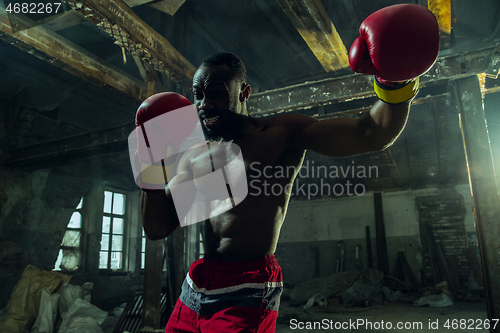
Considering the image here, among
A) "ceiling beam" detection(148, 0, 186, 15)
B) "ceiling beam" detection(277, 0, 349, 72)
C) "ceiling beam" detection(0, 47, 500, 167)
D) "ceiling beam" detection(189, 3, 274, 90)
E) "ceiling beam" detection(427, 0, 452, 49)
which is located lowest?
"ceiling beam" detection(0, 47, 500, 167)

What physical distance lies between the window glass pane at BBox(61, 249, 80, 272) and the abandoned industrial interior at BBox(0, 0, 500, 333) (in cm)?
2

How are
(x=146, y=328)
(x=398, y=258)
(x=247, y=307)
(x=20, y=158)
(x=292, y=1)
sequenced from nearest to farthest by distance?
(x=247, y=307), (x=292, y=1), (x=146, y=328), (x=20, y=158), (x=398, y=258)

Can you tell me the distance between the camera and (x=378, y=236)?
8656mm

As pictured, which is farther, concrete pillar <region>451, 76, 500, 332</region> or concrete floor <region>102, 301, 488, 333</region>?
concrete floor <region>102, 301, 488, 333</region>

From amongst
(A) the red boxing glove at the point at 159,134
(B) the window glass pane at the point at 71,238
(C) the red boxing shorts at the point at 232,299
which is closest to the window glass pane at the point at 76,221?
(B) the window glass pane at the point at 71,238

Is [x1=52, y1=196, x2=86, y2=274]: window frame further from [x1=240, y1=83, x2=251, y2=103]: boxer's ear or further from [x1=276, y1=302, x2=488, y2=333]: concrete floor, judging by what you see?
[x1=240, y1=83, x2=251, y2=103]: boxer's ear

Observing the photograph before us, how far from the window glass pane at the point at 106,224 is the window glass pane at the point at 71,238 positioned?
0.66 metres

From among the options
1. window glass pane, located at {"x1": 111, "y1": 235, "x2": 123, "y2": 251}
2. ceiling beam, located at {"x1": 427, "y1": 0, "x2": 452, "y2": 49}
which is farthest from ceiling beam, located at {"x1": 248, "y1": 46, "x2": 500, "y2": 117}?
window glass pane, located at {"x1": 111, "y1": 235, "x2": 123, "y2": 251}

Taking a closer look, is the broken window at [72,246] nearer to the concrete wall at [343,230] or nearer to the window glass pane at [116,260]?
the window glass pane at [116,260]

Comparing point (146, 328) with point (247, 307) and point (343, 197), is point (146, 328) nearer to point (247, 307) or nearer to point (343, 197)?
point (247, 307)

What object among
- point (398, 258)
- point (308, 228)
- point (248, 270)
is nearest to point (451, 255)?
point (398, 258)

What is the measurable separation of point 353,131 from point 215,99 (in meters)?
0.57

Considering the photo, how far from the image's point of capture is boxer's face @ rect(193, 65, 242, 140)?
1414mm

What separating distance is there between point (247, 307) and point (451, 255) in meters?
8.32
